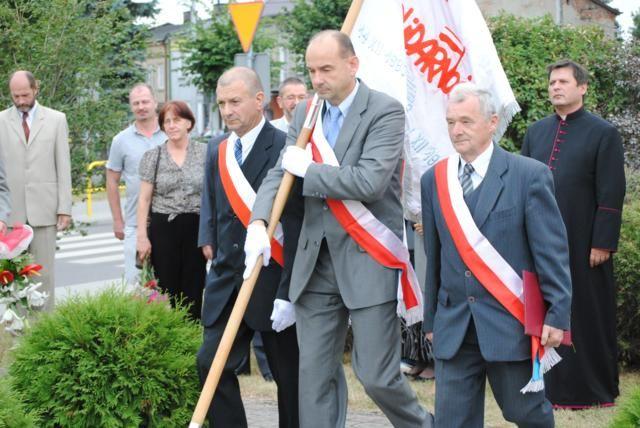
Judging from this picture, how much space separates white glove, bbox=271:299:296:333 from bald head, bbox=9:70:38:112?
4044mm

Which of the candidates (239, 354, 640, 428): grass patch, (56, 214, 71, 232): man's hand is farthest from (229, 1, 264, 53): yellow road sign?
(239, 354, 640, 428): grass patch

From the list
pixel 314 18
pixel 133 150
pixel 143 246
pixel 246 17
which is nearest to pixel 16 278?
pixel 143 246

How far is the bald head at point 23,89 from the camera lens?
28.0 feet

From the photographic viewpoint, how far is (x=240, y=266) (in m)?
5.57

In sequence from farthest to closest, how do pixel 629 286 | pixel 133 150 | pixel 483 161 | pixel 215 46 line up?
1. pixel 215 46
2. pixel 133 150
3. pixel 629 286
4. pixel 483 161

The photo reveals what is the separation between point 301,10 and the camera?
28.2 meters

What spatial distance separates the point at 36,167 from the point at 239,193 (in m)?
3.61

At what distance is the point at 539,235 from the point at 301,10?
2431 centimetres

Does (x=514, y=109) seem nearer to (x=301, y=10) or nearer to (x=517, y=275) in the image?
(x=517, y=275)

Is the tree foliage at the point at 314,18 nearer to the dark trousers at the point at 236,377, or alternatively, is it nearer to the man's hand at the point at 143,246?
the man's hand at the point at 143,246

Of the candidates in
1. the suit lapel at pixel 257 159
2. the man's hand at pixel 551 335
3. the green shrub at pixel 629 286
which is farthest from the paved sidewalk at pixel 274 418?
the man's hand at pixel 551 335

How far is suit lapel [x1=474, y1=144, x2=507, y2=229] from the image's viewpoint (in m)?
4.53

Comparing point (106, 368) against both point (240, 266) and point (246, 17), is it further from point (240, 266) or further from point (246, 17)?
point (246, 17)

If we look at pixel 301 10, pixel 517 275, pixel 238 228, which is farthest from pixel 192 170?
pixel 301 10
